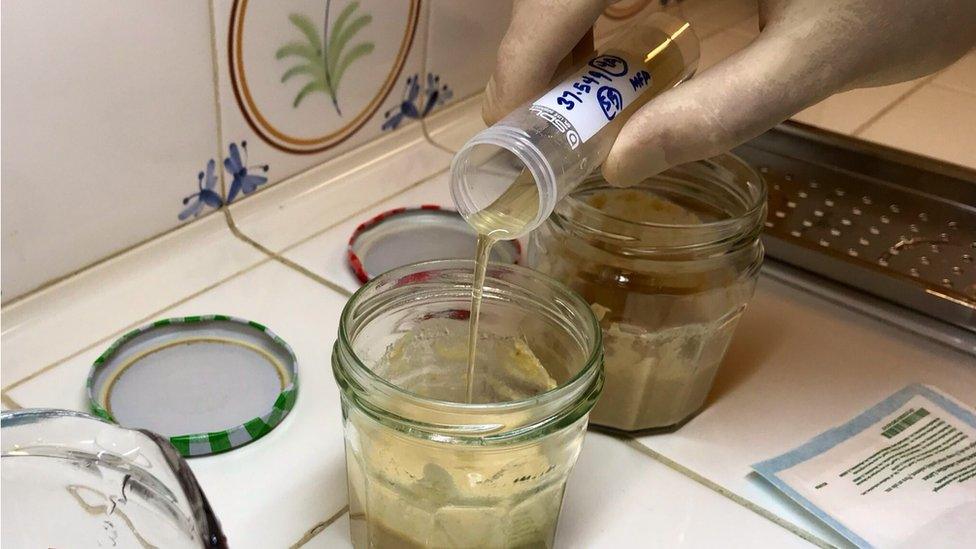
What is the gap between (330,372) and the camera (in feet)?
1.62

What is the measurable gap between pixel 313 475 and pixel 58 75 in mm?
233

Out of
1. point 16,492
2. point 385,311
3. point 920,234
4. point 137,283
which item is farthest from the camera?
point 920,234

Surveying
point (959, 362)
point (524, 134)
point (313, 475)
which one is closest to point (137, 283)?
point (313, 475)

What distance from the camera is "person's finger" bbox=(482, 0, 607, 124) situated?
0.39m

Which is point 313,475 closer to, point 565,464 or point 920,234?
point 565,464

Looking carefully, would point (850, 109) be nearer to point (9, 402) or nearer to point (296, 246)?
point (296, 246)

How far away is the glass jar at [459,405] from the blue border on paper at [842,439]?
0.13 m

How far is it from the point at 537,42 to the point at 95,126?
241 mm

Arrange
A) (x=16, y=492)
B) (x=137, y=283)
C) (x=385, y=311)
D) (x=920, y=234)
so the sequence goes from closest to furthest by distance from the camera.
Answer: (x=16, y=492) < (x=385, y=311) < (x=137, y=283) < (x=920, y=234)

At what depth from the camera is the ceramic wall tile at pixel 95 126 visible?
43 centimetres

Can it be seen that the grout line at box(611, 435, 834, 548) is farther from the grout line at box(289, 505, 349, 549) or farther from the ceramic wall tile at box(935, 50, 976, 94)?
the ceramic wall tile at box(935, 50, 976, 94)

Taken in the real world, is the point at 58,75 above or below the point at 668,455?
above

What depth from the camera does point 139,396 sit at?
0.46 m

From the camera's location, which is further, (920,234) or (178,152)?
(920,234)
